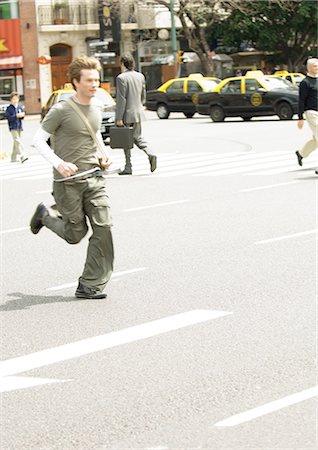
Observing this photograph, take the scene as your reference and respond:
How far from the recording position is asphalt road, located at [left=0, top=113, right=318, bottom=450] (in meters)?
5.75

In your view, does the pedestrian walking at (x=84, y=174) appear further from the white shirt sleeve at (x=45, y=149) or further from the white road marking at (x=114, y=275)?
the white road marking at (x=114, y=275)

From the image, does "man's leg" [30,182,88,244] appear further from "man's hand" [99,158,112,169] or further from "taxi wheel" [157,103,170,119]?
"taxi wheel" [157,103,170,119]

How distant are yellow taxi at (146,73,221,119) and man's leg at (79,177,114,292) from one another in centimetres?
3496

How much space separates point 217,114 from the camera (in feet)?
134

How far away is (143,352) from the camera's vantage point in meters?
7.40

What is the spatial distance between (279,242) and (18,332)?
4.15 m

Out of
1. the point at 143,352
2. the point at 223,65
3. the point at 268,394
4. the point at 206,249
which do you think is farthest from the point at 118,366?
the point at 223,65

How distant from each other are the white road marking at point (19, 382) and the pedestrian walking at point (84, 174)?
2.58 metres

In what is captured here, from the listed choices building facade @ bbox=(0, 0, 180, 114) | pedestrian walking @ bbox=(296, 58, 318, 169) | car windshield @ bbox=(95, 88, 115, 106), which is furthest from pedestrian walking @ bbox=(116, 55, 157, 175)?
building facade @ bbox=(0, 0, 180, 114)

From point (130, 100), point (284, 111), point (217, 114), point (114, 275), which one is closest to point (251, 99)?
point (284, 111)

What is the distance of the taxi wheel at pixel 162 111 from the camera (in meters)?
46.2

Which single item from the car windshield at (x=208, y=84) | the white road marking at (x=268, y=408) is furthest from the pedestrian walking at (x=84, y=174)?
the car windshield at (x=208, y=84)

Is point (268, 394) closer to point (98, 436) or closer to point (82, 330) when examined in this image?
point (98, 436)

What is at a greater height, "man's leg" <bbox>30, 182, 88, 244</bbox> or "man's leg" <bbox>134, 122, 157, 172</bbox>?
"man's leg" <bbox>30, 182, 88, 244</bbox>
